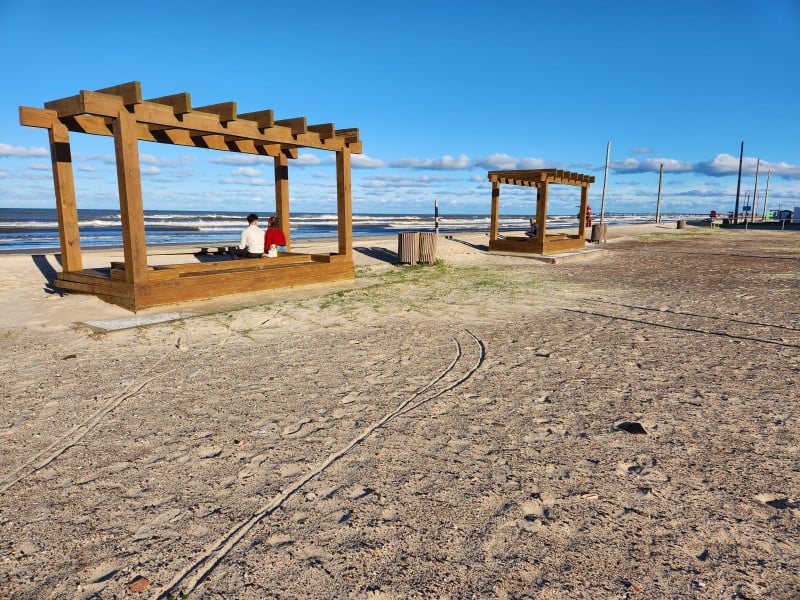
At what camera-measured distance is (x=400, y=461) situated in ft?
10.5

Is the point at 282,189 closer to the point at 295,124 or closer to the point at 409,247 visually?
the point at 295,124

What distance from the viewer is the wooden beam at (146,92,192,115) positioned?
736 centimetres

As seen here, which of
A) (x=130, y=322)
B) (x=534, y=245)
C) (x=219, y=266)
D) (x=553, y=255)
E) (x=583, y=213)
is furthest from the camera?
(x=583, y=213)

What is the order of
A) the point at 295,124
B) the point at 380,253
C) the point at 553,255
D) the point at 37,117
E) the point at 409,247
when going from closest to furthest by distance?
1. the point at 37,117
2. the point at 295,124
3. the point at 409,247
4. the point at 380,253
5. the point at 553,255

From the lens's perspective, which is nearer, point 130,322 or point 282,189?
point 130,322

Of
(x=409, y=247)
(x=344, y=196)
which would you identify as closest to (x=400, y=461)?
(x=344, y=196)

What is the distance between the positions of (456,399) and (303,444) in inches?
Answer: 55.1

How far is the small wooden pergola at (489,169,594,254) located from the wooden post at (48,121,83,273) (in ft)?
39.0

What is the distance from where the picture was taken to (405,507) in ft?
8.87

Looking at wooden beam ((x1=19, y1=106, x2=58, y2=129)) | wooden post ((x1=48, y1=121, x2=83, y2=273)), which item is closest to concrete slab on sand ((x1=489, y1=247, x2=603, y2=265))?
wooden post ((x1=48, y1=121, x2=83, y2=273))

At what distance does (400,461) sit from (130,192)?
6212 mm

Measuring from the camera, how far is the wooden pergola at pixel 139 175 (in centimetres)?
722

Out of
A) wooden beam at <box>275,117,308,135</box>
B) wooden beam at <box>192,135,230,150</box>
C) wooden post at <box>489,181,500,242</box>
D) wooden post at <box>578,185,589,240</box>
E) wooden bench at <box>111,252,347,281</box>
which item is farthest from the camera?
wooden post at <box>578,185,589,240</box>

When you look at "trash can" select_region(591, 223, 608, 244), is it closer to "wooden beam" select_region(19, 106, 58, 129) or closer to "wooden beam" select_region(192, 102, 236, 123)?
"wooden beam" select_region(192, 102, 236, 123)
